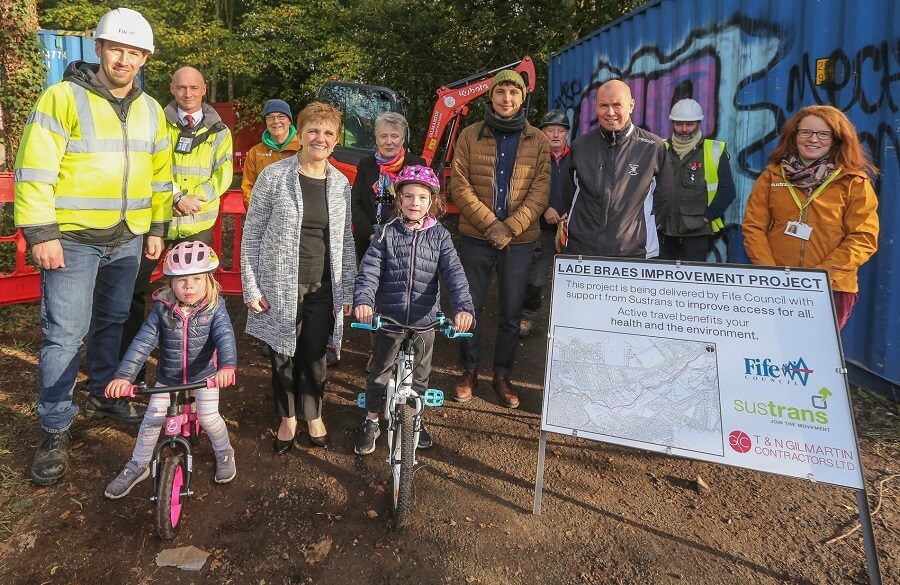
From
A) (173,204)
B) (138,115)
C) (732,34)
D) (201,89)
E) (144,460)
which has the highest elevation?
(732,34)

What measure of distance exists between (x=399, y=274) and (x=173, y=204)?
1807 mm

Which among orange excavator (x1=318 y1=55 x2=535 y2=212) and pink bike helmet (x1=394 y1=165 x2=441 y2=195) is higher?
orange excavator (x1=318 y1=55 x2=535 y2=212)

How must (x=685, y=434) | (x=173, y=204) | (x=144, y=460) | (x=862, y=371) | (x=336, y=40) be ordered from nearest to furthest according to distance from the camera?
(x=685, y=434)
(x=144, y=460)
(x=173, y=204)
(x=862, y=371)
(x=336, y=40)

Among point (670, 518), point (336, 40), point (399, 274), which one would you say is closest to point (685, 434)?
point (670, 518)

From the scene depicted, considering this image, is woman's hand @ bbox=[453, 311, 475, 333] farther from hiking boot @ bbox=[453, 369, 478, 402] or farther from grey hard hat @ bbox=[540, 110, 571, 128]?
grey hard hat @ bbox=[540, 110, 571, 128]

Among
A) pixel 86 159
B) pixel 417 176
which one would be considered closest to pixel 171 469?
pixel 86 159

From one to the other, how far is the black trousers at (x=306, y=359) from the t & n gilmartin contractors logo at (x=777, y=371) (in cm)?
228

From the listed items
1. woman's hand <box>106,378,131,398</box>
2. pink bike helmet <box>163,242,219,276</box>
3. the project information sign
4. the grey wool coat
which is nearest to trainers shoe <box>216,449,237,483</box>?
the grey wool coat

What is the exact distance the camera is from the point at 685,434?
257cm

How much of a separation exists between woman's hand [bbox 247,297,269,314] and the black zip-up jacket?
1982mm

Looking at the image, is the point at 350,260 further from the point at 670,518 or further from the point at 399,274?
the point at 670,518

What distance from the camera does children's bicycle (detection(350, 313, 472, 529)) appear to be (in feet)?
8.36

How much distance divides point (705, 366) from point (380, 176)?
271 cm

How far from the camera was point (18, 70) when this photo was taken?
6.41m
